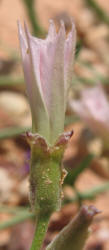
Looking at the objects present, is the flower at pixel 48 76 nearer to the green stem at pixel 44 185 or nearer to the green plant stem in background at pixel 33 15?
the green stem at pixel 44 185

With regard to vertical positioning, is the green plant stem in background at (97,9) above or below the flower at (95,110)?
above

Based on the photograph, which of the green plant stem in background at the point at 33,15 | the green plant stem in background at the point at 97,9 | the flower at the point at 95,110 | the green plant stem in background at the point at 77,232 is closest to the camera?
the green plant stem in background at the point at 77,232

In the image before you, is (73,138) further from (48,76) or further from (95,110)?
(48,76)

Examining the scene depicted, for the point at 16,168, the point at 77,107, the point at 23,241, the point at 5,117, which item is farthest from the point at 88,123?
the point at 5,117

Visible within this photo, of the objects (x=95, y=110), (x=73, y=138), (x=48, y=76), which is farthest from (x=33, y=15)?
(x=48, y=76)

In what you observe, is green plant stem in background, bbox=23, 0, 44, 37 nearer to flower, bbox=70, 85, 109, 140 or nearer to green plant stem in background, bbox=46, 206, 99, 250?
flower, bbox=70, 85, 109, 140

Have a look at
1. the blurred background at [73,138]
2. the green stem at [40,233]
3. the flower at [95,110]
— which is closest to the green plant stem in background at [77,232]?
the green stem at [40,233]

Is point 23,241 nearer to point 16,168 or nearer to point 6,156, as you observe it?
point 16,168
